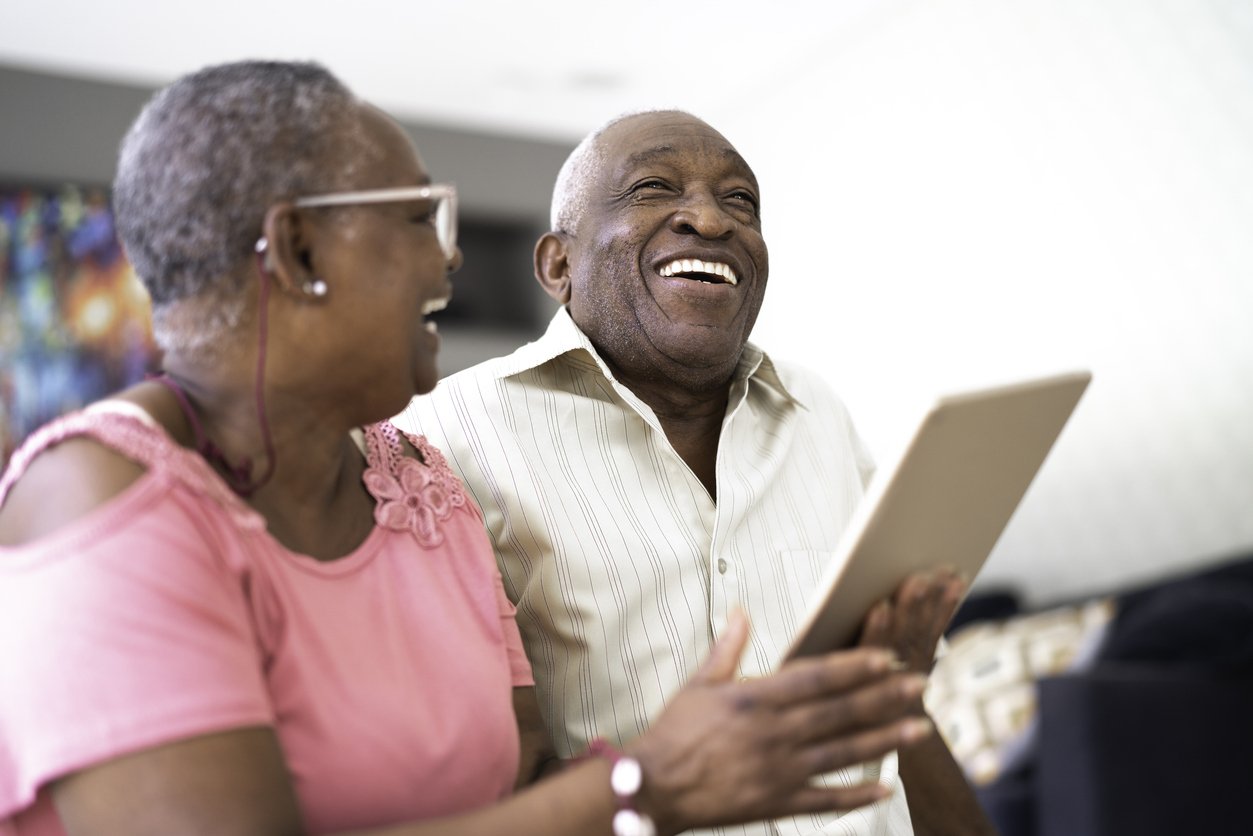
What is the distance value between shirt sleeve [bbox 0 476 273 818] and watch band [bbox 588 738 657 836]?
0.26 m

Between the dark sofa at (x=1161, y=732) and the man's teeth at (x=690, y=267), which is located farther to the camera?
the dark sofa at (x=1161, y=732)

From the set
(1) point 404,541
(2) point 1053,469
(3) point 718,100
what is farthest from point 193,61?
(1) point 404,541

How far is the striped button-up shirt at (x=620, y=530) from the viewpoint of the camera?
1409 millimetres

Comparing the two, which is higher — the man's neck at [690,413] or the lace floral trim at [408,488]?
the lace floral trim at [408,488]

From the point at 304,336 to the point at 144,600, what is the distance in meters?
0.26

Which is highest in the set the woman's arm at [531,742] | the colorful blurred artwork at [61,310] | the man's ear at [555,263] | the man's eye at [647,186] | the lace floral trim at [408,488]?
the man's eye at [647,186]

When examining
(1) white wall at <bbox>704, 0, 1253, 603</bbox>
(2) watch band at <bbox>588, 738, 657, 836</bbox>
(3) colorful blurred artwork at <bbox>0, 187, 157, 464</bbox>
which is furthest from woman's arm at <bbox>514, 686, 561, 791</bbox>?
(3) colorful blurred artwork at <bbox>0, 187, 157, 464</bbox>

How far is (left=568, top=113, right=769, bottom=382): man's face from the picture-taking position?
5.20 feet

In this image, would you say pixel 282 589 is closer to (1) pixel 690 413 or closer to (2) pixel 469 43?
(1) pixel 690 413

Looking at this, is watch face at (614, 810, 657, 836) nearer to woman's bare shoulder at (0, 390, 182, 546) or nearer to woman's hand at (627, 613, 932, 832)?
woman's hand at (627, 613, 932, 832)

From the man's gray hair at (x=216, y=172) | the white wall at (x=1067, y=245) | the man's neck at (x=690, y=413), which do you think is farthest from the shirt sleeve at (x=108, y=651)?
the white wall at (x=1067, y=245)

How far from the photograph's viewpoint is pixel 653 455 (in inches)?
61.6

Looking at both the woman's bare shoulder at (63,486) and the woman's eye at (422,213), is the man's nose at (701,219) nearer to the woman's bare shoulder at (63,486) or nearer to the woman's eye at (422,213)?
the woman's eye at (422,213)

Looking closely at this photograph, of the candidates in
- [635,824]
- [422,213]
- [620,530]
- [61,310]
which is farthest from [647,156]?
[61,310]
